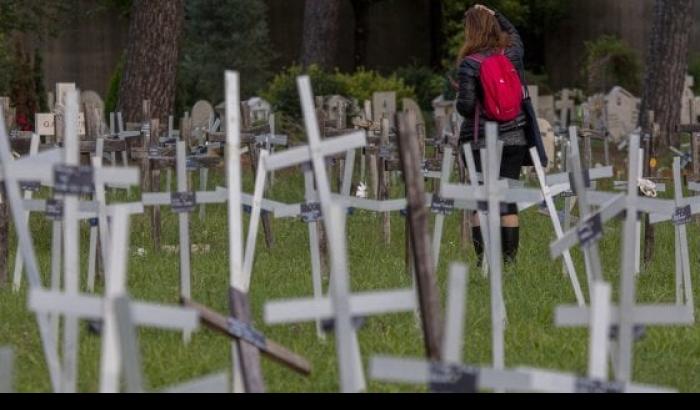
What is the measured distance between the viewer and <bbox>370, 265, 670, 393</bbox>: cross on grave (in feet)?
14.9

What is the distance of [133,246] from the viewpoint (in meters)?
12.9

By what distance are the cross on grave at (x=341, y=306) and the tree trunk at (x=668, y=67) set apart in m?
16.9

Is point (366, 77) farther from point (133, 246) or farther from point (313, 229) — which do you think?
point (313, 229)

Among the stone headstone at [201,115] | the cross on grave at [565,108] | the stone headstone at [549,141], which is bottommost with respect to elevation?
the cross on grave at [565,108]

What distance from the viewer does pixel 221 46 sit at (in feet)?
109

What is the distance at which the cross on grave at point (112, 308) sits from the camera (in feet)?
15.0

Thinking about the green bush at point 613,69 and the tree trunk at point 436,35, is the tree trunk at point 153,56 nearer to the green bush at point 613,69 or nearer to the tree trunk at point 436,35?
the green bush at point 613,69

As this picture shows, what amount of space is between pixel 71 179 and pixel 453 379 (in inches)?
59.6

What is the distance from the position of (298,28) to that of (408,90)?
1031 cm

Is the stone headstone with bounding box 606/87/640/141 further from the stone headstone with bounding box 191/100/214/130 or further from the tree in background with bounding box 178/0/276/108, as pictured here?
the tree in background with bounding box 178/0/276/108

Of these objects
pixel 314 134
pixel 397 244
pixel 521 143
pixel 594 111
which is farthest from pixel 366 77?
pixel 314 134

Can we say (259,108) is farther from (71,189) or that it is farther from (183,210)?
(71,189)

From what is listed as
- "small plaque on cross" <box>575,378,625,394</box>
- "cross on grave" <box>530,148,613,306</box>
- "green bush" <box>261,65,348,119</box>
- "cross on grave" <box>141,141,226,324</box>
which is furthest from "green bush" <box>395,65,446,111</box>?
"small plaque on cross" <box>575,378,625,394</box>

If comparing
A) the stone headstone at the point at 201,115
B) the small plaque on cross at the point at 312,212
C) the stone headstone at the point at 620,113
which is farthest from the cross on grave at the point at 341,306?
the stone headstone at the point at 620,113
